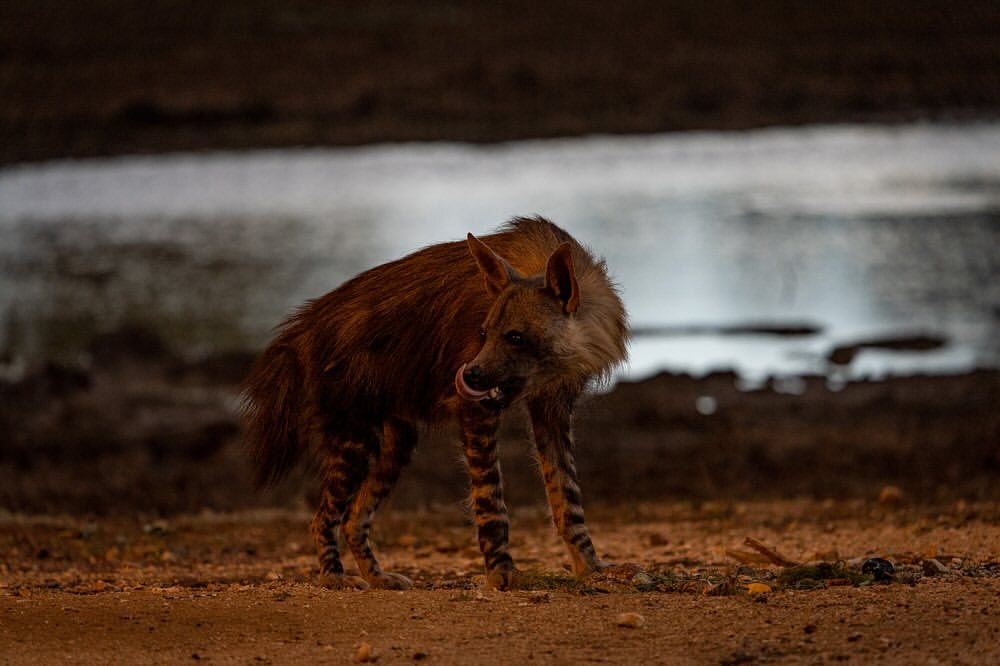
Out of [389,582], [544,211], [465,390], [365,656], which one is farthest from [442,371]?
[544,211]

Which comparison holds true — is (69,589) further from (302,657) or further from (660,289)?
(660,289)

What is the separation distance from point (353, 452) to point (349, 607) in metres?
1.16

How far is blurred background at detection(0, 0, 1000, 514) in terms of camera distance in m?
14.1

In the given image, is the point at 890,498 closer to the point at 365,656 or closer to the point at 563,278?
the point at 563,278

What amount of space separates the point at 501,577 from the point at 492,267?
49.8 inches

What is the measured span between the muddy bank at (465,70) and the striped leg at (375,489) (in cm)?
2834

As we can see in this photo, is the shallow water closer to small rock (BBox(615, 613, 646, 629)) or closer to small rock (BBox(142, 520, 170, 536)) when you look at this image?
small rock (BBox(142, 520, 170, 536))

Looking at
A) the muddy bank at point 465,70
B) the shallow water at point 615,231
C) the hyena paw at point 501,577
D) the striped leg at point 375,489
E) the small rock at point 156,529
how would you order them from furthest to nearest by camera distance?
1. the muddy bank at point 465,70
2. the shallow water at point 615,231
3. the small rock at point 156,529
4. the striped leg at point 375,489
5. the hyena paw at point 501,577

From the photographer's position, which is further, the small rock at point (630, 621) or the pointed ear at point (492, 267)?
the pointed ear at point (492, 267)

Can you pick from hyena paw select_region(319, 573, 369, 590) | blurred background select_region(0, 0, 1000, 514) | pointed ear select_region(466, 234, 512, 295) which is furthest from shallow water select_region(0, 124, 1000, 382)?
pointed ear select_region(466, 234, 512, 295)

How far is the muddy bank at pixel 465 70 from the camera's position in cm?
3741

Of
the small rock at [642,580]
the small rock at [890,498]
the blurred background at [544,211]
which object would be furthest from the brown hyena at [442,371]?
the small rock at [890,498]

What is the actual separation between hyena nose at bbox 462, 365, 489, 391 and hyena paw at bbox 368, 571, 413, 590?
46.2 inches

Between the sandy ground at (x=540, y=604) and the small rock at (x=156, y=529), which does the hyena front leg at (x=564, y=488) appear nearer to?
the sandy ground at (x=540, y=604)
